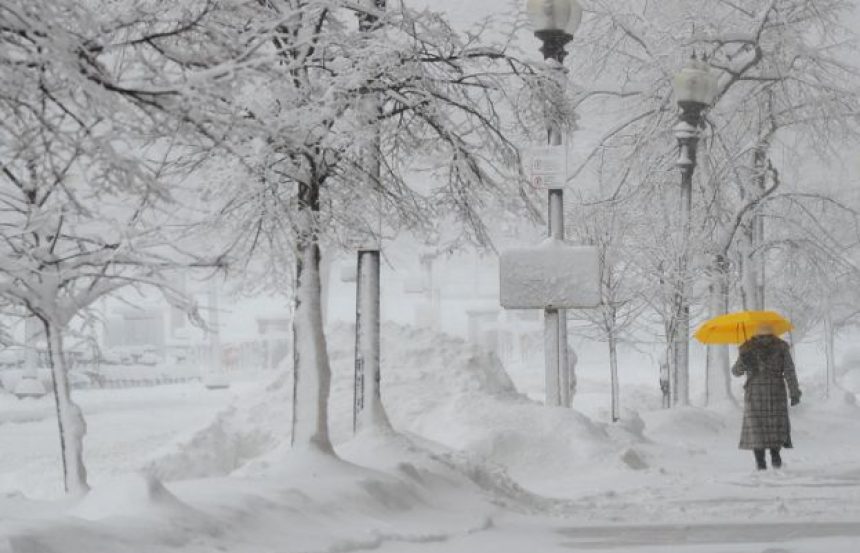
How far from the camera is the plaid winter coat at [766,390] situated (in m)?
15.5

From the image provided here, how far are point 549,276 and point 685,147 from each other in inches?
323

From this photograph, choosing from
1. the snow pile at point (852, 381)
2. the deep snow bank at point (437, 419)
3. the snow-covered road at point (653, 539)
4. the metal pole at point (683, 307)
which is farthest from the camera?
the snow pile at point (852, 381)

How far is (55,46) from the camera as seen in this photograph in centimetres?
603

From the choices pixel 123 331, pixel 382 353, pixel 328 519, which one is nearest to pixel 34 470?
pixel 382 353

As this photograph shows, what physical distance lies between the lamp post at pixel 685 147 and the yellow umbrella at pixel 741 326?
5.95 metres

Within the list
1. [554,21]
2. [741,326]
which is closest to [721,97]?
[741,326]

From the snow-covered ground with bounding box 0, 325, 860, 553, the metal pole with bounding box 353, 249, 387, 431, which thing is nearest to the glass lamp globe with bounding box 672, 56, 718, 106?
the snow-covered ground with bounding box 0, 325, 860, 553

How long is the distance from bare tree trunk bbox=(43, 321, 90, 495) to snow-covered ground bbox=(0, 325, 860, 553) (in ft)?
3.96

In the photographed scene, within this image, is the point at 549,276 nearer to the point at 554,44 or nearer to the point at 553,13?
the point at 554,44

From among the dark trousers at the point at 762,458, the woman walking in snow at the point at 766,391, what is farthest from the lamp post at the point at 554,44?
the dark trousers at the point at 762,458

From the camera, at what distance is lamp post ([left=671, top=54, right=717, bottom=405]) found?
21.8 metres

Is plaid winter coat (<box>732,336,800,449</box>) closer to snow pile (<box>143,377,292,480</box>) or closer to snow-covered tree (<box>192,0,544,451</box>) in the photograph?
snow-covered tree (<box>192,0,544,451</box>)

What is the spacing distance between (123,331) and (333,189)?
178 feet

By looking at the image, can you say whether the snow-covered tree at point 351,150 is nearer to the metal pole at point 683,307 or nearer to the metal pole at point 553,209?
the metal pole at point 553,209
